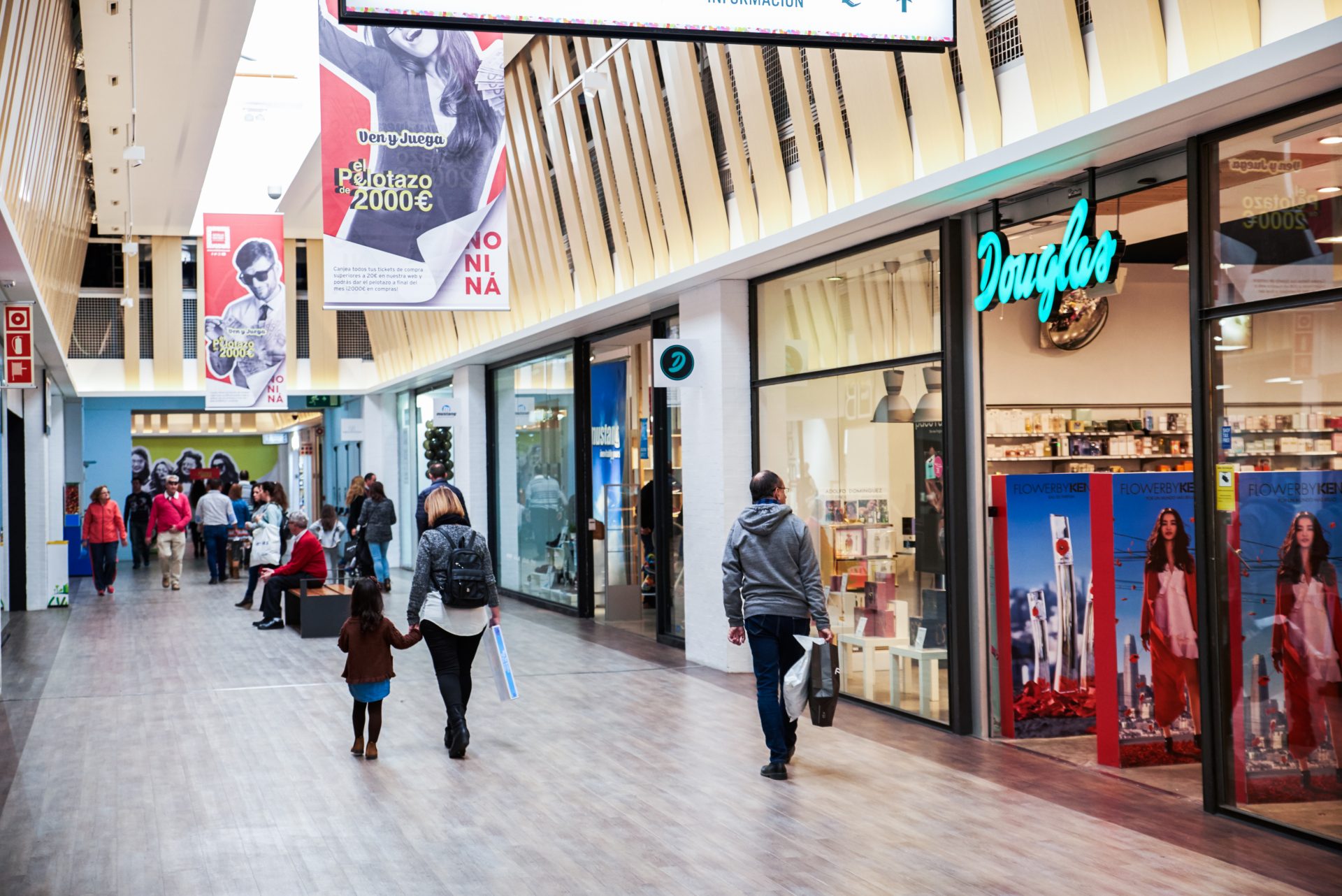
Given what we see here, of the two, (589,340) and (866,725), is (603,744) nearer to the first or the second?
(866,725)

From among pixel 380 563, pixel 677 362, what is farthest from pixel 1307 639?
pixel 380 563

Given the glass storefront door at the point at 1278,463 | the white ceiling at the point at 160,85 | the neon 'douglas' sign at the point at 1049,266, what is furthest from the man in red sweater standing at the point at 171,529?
the glass storefront door at the point at 1278,463

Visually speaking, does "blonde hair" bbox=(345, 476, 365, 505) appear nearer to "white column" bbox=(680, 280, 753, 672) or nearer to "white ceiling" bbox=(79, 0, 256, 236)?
"white ceiling" bbox=(79, 0, 256, 236)

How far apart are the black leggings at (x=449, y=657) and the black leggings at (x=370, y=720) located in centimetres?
39

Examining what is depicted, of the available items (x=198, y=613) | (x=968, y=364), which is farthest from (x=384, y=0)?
(x=198, y=613)

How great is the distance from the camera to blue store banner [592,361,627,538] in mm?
15000

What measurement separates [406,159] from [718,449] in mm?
3376

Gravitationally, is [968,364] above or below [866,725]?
above

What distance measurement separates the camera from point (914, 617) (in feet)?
28.1

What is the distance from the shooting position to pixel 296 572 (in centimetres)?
1405

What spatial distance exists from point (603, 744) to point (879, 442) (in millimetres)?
2805

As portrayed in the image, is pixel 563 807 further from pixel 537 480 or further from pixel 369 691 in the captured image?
pixel 537 480

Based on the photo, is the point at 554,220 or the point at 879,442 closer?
the point at 879,442

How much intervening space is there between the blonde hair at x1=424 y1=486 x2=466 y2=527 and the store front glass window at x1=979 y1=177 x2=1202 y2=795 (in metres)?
3.28
